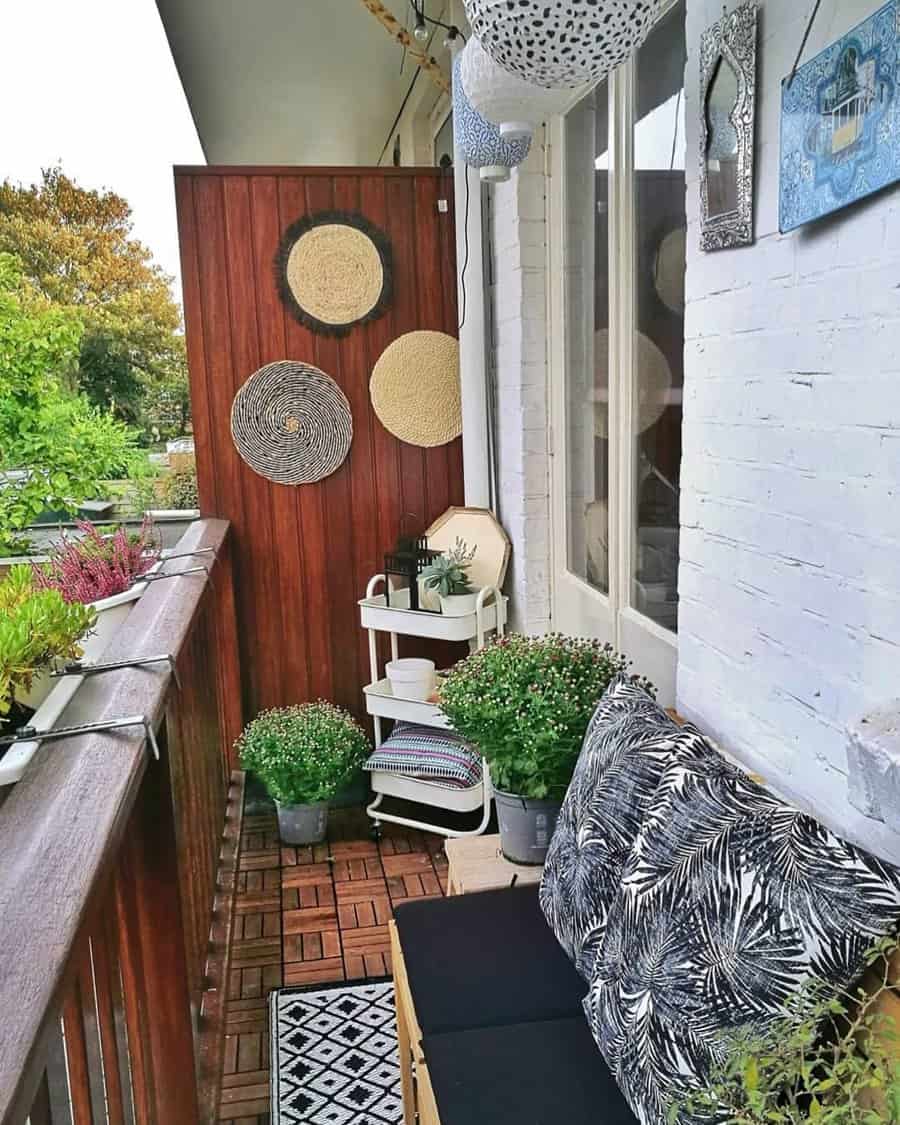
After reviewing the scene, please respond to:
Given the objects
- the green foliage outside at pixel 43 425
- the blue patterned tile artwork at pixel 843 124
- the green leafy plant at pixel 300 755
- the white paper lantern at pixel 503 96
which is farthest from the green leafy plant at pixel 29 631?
the green foliage outside at pixel 43 425

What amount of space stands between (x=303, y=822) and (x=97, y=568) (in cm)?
128

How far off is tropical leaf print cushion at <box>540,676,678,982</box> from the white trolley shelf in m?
1.25

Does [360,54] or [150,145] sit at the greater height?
[360,54]

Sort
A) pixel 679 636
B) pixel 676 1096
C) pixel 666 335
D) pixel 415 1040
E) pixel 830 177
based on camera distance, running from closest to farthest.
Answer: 1. pixel 676 1096
2. pixel 830 177
3. pixel 415 1040
4. pixel 679 636
5. pixel 666 335

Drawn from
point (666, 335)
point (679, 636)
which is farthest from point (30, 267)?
point (679, 636)

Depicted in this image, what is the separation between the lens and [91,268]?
4059 millimetres

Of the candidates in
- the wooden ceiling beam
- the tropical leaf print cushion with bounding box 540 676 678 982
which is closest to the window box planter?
the tropical leaf print cushion with bounding box 540 676 678 982

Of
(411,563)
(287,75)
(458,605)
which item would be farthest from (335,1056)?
(287,75)

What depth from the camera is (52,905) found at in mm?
869

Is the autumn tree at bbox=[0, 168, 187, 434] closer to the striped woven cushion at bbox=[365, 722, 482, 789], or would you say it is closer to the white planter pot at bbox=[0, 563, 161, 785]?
the striped woven cushion at bbox=[365, 722, 482, 789]

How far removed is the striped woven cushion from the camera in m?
2.94

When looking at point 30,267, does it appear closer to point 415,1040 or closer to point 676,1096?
point 415,1040

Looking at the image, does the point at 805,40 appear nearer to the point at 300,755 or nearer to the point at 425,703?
the point at 425,703

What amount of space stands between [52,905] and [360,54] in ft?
13.0
